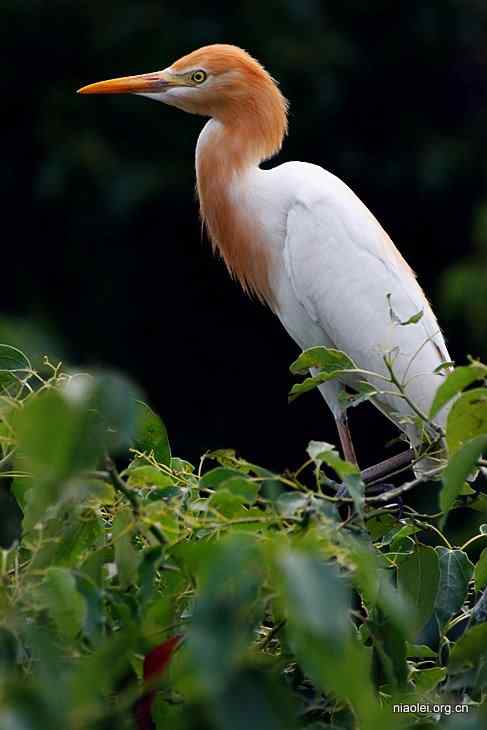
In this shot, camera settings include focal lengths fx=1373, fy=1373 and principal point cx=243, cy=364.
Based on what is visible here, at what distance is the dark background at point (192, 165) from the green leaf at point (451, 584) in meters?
4.63

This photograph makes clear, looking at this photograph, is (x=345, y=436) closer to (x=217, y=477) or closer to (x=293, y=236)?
(x=293, y=236)

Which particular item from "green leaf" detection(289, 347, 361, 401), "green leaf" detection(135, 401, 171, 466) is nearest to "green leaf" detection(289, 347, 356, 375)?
"green leaf" detection(289, 347, 361, 401)

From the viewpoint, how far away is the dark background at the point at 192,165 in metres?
6.36

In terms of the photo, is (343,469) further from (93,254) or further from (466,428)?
(93,254)

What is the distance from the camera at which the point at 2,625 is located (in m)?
0.87

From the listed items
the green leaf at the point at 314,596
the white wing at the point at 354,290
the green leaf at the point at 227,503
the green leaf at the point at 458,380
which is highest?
the green leaf at the point at 314,596

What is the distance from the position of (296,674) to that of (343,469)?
0.24 meters

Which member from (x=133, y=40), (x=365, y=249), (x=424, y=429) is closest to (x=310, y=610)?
(x=424, y=429)

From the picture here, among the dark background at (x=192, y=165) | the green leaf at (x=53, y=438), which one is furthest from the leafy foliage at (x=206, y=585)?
the dark background at (x=192, y=165)

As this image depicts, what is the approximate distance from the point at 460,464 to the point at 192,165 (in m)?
5.49

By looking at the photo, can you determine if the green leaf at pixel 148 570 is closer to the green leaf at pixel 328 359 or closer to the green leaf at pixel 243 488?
the green leaf at pixel 243 488

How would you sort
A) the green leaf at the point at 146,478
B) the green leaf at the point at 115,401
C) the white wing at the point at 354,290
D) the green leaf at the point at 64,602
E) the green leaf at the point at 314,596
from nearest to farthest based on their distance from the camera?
1. the green leaf at the point at 314,596
2. the green leaf at the point at 115,401
3. the green leaf at the point at 64,602
4. the green leaf at the point at 146,478
5. the white wing at the point at 354,290

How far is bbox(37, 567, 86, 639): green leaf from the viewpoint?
2.97 ft

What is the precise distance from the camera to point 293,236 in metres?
2.41
